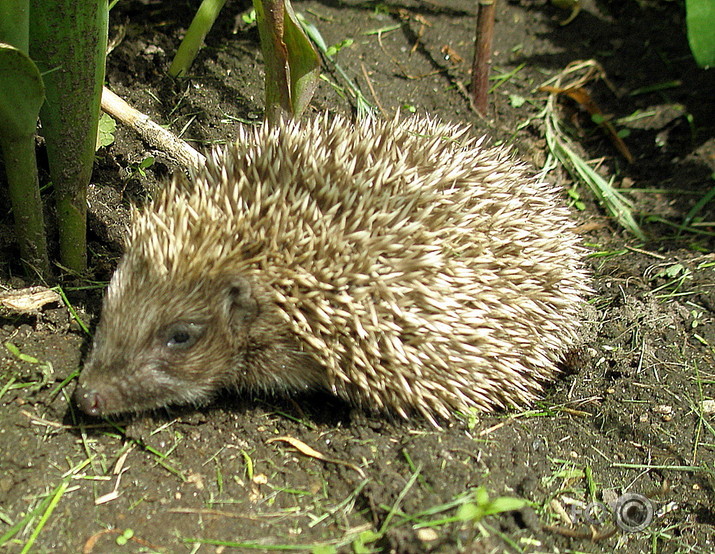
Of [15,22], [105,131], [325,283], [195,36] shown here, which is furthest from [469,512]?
[195,36]

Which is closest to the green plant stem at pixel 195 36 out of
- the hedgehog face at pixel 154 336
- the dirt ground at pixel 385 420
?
the dirt ground at pixel 385 420

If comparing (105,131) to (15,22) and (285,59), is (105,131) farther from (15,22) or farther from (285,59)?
(15,22)

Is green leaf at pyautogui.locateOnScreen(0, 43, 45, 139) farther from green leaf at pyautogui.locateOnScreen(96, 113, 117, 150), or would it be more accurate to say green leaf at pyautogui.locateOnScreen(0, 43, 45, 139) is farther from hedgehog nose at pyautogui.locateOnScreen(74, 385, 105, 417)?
hedgehog nose at pyautogui.locateOnScreen(74, 385, 105, 417)

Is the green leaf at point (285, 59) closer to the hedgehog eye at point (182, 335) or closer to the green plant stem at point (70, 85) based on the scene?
the green plant stem at point (70, 85)

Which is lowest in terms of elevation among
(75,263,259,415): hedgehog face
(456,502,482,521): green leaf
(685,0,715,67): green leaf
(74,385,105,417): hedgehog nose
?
(74,385,105,417): hedgehog nose

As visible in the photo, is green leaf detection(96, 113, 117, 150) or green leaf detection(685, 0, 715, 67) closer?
green leaf detection(96, 113, 117, 150)

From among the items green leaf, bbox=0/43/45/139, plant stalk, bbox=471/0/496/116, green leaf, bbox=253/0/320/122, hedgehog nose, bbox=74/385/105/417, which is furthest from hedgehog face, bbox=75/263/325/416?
plant stalk, bbox=471/0/496/116

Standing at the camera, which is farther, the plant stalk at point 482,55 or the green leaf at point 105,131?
the plant stalk at point 482,55

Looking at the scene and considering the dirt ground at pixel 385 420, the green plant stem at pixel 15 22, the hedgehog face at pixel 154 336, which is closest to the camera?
the green plant stem at pixel 15 22
